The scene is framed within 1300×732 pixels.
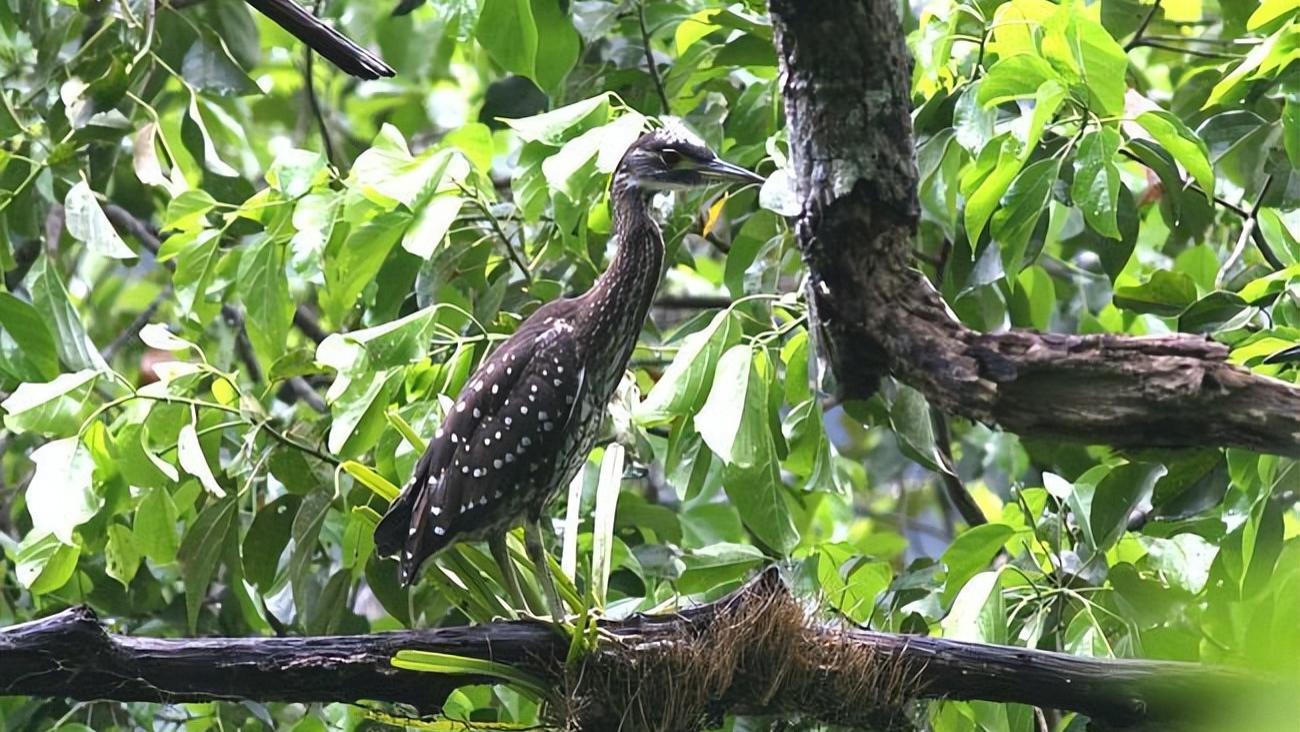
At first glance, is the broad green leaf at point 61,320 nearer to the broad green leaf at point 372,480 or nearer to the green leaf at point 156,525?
the green leaf at point 156,525

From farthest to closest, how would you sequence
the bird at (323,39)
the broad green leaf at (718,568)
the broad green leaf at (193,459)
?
the broad green leaf at (718,568) < the broad green leaf at (193,459) < the bird at (323,39)

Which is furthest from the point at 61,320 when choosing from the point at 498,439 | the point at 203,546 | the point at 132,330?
the point at 132,330

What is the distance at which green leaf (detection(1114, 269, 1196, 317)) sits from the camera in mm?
1993

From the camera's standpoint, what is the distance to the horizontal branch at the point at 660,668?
1.62 metres

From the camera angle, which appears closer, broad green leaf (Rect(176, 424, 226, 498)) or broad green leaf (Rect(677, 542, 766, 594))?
broad green leaf (Rect(176, 424, 226, 498))

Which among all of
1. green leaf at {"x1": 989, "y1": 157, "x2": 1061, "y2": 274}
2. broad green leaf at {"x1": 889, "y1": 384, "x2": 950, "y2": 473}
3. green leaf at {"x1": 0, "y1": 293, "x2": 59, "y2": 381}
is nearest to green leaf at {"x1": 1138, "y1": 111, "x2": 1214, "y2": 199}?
green leaf at {"x1": 989, "y1": 157, "x2": 1061, "y2": 274}

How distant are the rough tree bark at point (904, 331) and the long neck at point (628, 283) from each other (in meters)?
0.48

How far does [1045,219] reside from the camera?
6.49 ft

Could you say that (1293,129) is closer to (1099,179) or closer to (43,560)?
(1099,179)

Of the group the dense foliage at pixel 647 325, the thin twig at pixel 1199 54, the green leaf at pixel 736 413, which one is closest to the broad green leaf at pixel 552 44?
the dense foliage at pixel 647 325

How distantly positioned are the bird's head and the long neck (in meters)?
0.02

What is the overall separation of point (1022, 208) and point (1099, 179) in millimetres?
100

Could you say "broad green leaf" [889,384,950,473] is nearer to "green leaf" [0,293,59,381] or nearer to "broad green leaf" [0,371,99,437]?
"broad green leaf" [0,371,99,437]

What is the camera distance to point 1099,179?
1.78m
